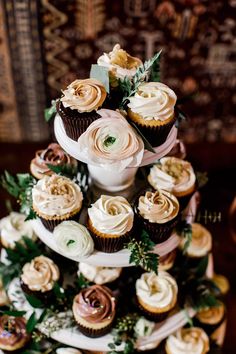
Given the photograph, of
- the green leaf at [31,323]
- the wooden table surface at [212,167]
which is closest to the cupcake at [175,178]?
the green leaf at [31,323]

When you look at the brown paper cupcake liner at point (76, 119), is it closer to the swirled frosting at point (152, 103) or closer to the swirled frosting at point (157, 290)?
the swirled frosting at point (152, 103)

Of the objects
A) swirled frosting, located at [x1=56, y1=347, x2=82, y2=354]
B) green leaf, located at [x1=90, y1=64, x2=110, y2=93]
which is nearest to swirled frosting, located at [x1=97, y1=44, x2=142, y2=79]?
green leaf, located at [x1=90, y1=64, x2=110, y2=93]

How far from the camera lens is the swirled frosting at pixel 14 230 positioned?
1.92 metres

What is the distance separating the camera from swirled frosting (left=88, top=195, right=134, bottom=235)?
1.49 meters

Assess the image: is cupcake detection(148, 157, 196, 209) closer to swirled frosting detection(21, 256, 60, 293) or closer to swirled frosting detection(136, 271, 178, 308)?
swirled frosting detection(136, 271, 178, 308)

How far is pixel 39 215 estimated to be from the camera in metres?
1.57

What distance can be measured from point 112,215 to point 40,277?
0.38 metres

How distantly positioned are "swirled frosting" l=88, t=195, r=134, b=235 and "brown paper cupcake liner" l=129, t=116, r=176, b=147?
0.18 metres

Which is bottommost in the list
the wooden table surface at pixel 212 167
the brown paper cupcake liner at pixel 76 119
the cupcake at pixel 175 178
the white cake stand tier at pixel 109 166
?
the wooden table surface at pixel 212 167

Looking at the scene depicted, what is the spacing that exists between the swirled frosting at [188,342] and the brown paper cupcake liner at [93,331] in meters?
0.25

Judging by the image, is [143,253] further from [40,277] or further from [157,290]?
[40,277]

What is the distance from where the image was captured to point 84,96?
1.40 meters

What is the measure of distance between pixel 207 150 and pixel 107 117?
6.33ft

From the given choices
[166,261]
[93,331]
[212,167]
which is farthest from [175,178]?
[212,167]
